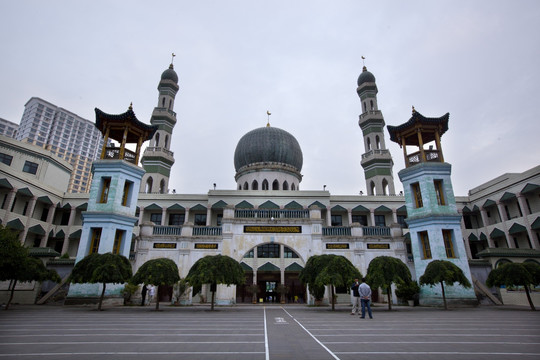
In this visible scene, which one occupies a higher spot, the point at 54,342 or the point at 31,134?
the point at 31,134

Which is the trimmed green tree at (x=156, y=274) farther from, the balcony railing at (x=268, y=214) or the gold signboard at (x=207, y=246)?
the balcony railing at (x=268, y=214)

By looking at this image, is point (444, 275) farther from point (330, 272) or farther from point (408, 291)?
point (330, 272)

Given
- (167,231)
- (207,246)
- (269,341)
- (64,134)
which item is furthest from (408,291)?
(64,134)

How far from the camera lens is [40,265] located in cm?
1894

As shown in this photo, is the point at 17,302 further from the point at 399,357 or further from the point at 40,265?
the point at 399,357

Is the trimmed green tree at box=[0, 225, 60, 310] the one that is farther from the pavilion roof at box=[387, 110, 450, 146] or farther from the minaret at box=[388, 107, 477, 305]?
the pavilion roof at box=[387, 110, 450, 146]

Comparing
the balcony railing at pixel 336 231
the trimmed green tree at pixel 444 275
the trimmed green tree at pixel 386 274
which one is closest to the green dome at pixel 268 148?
the balcony railing at pixel 336 231

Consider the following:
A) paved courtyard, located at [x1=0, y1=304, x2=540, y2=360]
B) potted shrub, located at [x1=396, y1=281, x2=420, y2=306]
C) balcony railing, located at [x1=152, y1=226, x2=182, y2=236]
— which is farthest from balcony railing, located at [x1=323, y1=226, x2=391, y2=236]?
paved courtyard, located at [x1=0, y1=304, x2=540, y2=360]

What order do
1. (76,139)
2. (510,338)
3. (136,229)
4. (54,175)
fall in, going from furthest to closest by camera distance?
(76,139) < (54,175) < (136,229) < (510,338)

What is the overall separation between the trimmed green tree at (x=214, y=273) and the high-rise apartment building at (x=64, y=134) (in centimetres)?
11769

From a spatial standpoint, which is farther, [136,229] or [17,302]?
[136,229]

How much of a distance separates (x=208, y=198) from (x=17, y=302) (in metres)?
21.0

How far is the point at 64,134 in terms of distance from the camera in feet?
409

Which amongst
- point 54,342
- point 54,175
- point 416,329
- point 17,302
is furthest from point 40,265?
point 54,175
